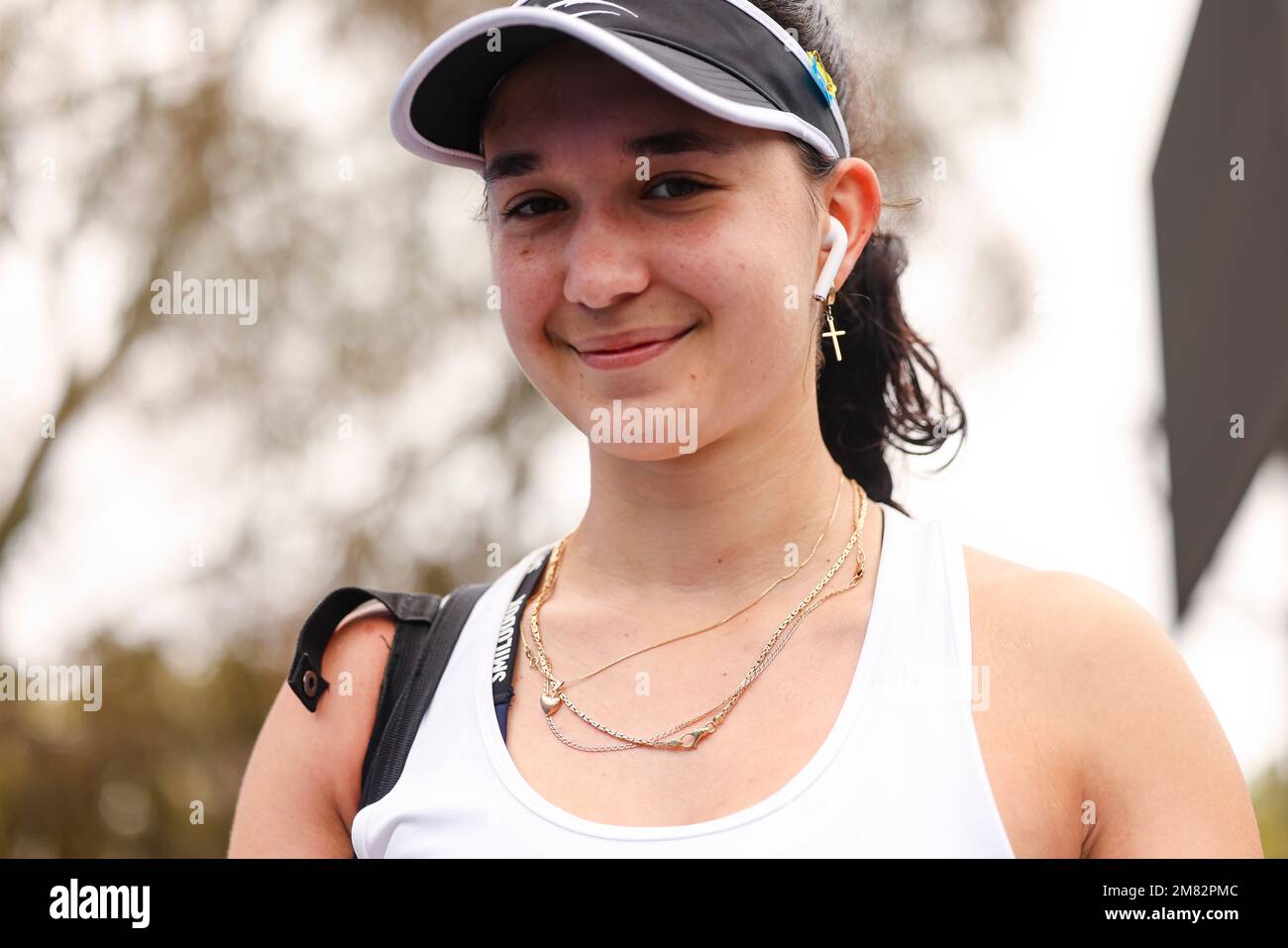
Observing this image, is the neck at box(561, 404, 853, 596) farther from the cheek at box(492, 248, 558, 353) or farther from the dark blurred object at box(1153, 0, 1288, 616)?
the dark blurred object at box(1153, 0, 1288, 616)

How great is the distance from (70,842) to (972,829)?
691cm

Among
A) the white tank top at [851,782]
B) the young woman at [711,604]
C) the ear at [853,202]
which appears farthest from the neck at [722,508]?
the ear at [853,202]

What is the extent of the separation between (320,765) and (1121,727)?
3.35 ft

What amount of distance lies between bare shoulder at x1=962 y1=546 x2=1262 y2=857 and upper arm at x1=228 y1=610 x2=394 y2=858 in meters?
0.82

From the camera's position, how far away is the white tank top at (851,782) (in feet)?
4.73

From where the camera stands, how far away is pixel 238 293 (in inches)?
304

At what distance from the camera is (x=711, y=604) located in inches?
70.8

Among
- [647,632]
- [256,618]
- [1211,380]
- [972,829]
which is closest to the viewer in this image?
[972,829]

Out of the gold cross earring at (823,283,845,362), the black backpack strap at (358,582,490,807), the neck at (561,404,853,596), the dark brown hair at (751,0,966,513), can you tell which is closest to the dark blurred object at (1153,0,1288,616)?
the dark brown hair at (751,0,966,513)

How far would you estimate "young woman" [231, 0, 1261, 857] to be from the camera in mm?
1462

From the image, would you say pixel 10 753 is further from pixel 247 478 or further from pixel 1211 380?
pixel 1211 380

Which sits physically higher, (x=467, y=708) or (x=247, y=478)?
(x=247, y=478)

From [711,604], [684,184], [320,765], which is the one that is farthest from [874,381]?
[320,765]

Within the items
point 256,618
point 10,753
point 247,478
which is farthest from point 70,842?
point 247,478
